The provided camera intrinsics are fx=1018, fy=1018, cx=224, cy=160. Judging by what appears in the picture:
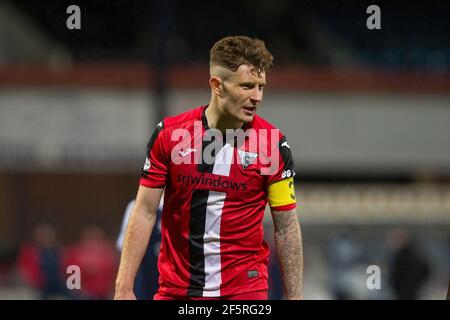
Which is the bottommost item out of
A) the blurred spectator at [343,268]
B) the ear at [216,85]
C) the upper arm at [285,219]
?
the blurred spectator at [343,268]

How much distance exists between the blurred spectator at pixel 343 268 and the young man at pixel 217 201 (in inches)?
430

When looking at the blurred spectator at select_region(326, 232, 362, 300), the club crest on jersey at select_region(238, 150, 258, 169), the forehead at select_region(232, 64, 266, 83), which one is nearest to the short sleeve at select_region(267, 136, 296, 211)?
the club crest on jersey at select_region(238, 150, 258, 169)

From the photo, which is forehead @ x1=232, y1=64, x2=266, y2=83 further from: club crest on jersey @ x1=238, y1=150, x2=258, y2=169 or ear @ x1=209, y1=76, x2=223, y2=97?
club crest on jersey @ x1=238, y1=150, x2=258, y2=169

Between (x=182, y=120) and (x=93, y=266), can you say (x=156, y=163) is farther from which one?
(x=93, y=266)

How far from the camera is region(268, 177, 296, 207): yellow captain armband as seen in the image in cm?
540

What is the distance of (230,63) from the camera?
5.29 m

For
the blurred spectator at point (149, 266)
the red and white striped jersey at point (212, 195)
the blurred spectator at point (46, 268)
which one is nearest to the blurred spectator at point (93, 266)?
the blurred spectator at point (46, 268)

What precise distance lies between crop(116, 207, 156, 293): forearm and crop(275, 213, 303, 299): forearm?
2.33ft

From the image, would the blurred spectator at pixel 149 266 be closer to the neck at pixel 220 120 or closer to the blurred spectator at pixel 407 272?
the neck at pixel 220 120

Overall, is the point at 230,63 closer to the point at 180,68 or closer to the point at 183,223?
the point at 183,223

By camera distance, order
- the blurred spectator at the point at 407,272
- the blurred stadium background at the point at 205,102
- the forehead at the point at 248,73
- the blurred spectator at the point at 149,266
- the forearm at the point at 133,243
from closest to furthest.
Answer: the forehead at the point at 248,73, the forearm at the point at 133,243, the blurred spectator at the point at 149,266, the blurred spectator at the point at 407,272, the blurred stadium background at the point at 205,102

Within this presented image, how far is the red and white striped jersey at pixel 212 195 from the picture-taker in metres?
5.41

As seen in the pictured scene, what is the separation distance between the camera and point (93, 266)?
1625 centimetres

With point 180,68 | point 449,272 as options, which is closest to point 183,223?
point 449,272
